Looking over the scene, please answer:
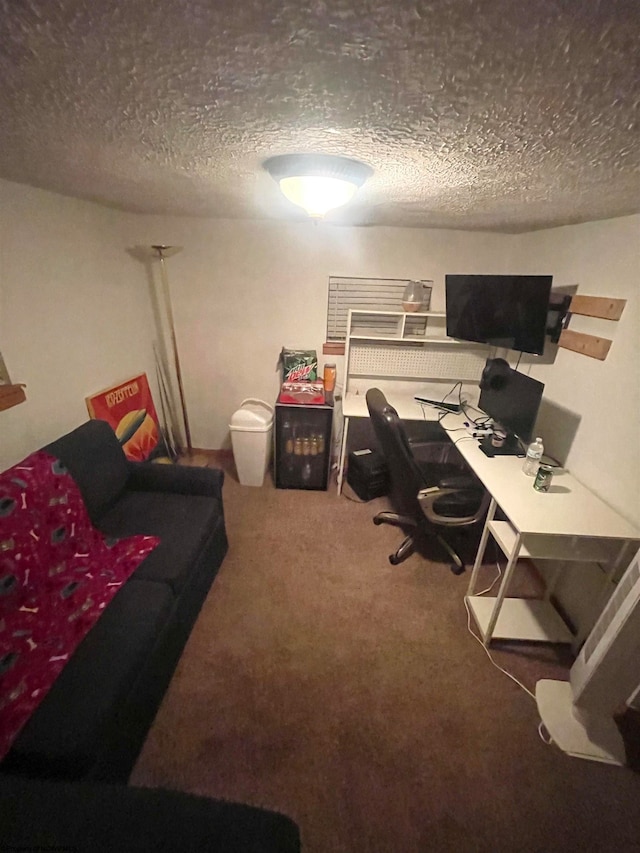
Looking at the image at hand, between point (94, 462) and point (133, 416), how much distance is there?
0.84 m

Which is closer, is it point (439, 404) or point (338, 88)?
point (338, 88)

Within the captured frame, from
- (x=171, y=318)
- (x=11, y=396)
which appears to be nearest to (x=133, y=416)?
(x=171, y=318)

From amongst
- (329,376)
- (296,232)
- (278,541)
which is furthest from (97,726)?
(296,232)

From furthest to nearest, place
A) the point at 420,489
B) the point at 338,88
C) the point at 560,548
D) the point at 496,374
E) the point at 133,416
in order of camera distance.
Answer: the point at 133,416, the point at 496,374, the point at 420,489, the point at 560,548, the point at 338,88

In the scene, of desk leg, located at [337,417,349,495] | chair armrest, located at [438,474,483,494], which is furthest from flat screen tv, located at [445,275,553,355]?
desk leg, located at [337,417,349,495]

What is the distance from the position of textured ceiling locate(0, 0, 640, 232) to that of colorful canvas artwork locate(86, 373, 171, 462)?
1361mm

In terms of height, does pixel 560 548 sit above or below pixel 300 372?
below

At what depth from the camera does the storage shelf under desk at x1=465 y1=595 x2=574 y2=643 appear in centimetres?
173

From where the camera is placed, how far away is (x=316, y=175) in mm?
1090

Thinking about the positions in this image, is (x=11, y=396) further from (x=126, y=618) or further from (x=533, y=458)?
(x=533, y=458)

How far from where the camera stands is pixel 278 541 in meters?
2.34

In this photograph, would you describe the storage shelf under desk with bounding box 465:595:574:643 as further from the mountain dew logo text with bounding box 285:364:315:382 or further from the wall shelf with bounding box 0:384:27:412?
the wall shelf with bounding box 0:384:27:412

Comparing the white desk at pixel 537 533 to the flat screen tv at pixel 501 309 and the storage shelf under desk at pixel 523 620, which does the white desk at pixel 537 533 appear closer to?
the storage shelf under desk at pixel 523 620

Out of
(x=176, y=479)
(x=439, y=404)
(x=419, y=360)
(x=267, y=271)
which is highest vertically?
(x=267, y=271)
